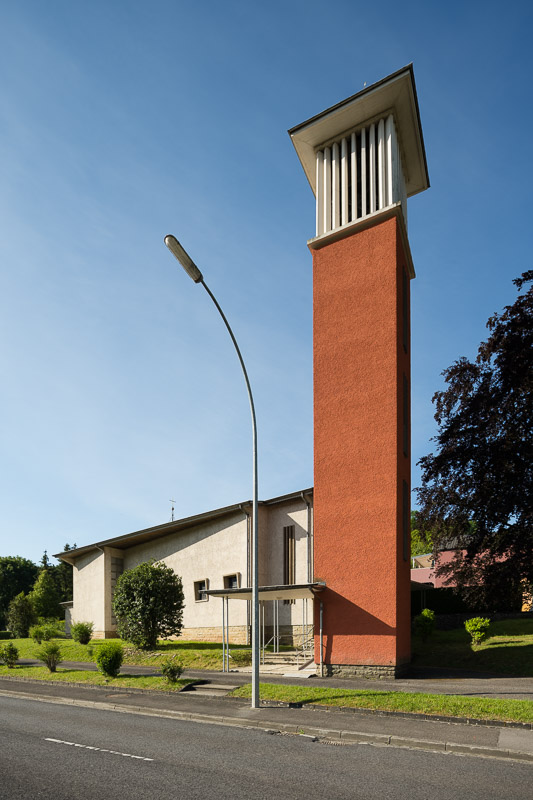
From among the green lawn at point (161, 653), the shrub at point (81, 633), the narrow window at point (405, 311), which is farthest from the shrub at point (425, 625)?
the shrub at point (81, 633)

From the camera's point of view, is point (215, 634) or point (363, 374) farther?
point (215, 634)

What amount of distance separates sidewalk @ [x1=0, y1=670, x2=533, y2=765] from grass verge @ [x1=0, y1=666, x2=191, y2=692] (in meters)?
0.36

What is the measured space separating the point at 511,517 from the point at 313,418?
9103mm

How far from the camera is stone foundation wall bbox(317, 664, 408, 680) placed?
18625 mm

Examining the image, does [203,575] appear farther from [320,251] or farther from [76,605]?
[320,251]

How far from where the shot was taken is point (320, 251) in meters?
23.1

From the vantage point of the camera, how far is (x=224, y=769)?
869 centimetres

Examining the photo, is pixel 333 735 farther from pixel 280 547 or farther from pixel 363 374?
pixel 280 547

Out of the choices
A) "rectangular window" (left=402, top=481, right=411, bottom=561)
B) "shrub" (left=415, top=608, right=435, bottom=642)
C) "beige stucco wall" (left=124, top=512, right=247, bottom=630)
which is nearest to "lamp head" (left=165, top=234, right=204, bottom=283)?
"rectangular window" (left=402, top=481, right=411, bottom=561)

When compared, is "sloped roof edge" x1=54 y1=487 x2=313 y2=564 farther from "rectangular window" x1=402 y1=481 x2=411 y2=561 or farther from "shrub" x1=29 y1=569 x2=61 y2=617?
"shrub" x1=29 y1=569 x2=61 y2=617

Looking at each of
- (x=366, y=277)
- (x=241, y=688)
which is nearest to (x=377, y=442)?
(x=366, y=277)

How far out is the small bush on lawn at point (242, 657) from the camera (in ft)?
79.2

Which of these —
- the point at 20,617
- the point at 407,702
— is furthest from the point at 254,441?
the point at 20,617

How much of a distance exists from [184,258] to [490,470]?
51.8 ft
